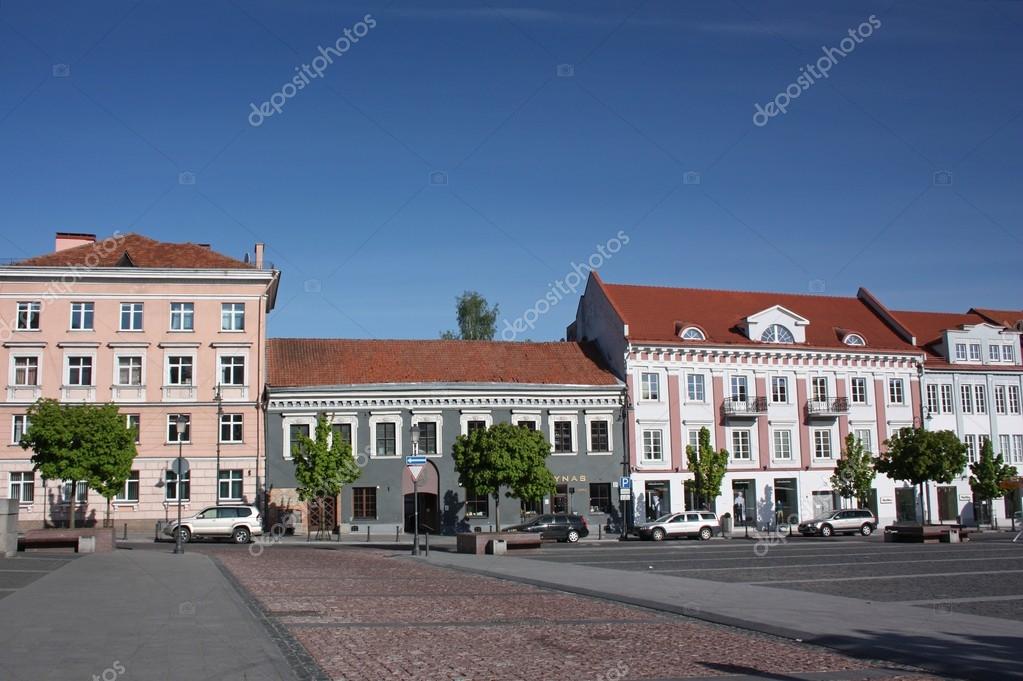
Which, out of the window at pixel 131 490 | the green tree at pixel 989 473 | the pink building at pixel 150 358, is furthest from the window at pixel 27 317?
the green tree at pixel 989 473

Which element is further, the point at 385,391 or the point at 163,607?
the point at 385,391

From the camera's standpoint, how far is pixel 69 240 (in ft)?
178

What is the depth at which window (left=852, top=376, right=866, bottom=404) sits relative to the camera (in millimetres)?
59344

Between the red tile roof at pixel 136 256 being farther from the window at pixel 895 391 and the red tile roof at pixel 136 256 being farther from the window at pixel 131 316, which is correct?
the window at pixel 895 391

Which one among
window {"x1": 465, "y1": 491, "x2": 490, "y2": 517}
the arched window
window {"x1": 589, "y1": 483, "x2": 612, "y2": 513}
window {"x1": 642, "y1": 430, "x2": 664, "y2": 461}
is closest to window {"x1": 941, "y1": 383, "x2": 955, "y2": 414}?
the arched window

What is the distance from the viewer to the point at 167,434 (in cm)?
5003

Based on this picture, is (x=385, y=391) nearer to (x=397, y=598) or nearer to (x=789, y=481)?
(x=789, y=481)

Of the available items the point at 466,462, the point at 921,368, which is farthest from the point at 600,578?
the point at 921,368

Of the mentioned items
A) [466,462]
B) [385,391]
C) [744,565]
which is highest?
[385,391]

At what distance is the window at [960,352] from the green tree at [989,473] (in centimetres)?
684

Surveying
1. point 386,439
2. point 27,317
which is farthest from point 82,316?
point 386,439

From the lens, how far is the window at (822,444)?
58.0 metres

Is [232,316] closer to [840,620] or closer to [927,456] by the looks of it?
[927,456]

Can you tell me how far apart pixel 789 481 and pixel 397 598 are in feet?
139
